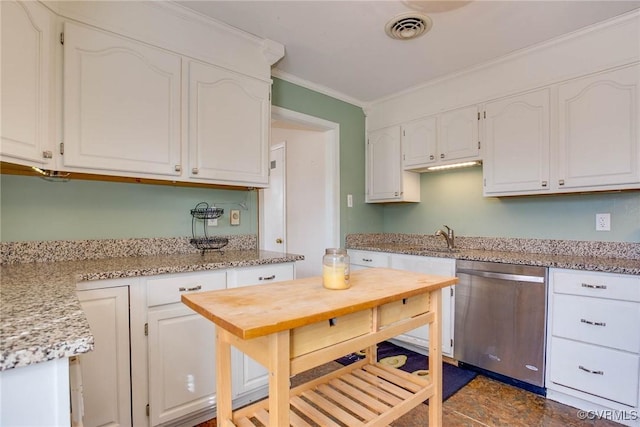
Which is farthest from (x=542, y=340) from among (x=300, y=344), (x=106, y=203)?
(x=106, y=203)

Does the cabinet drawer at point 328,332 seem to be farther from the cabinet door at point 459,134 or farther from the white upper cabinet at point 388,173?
the white upper cabinet at point 388,173

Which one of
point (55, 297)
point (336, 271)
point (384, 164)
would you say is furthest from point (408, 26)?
point (55, 297)

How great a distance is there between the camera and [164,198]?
2184 mm

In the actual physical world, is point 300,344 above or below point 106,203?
below

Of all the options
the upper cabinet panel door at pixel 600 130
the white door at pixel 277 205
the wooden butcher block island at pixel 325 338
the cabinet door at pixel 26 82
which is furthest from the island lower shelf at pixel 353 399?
the white door at pixel 277 205

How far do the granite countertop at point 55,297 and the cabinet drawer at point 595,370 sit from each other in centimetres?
191

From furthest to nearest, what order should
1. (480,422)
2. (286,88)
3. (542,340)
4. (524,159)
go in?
(286,88), (524,159), (542,340), (480,422)

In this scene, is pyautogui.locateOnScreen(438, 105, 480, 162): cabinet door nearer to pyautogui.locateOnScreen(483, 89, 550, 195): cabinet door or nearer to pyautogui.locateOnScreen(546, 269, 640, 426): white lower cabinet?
pyautogui.locateOnScreen(483, 89, 550, 195): cabinet door

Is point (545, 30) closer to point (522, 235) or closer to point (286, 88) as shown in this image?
point (522, 235)

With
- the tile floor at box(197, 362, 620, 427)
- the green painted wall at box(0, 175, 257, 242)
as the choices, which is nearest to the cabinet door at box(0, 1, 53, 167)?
the green painted wall at box(0, 175, 257, 242)

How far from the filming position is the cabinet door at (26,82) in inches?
52.2

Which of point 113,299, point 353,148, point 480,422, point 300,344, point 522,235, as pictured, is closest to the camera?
point 300,344

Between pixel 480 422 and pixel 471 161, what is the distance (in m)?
1.93

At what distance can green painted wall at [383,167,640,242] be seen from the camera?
2219mm
